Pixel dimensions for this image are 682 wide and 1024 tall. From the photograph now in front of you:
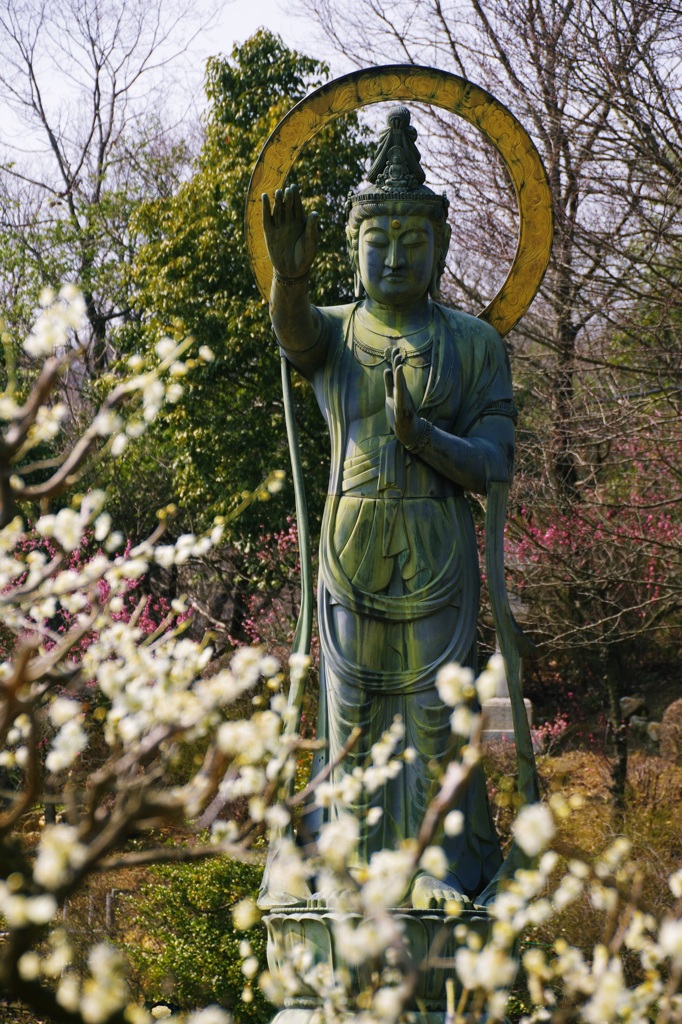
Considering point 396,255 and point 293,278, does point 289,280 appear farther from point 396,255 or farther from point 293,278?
point 396,255

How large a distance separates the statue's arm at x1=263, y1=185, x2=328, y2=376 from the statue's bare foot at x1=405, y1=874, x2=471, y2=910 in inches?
78.3

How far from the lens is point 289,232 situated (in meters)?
4.83

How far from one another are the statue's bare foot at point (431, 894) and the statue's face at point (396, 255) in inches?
85.8

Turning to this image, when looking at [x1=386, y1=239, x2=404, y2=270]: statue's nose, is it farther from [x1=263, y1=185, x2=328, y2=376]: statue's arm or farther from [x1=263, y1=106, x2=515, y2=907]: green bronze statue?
[x1=263, y1=185, x2=328, y2=376]: statue's arm

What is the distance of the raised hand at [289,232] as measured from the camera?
478cm

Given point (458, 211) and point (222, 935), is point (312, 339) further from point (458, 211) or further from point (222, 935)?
point (458, 211)

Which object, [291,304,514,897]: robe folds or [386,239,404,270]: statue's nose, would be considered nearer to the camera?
[291,304,514,897]: robe folds

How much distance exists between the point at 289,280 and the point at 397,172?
68 cm

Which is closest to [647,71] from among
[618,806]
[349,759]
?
[618,806]

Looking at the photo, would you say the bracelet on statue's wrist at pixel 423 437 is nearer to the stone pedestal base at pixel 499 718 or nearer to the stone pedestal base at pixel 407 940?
the stone pedestal base at pixel 407 940

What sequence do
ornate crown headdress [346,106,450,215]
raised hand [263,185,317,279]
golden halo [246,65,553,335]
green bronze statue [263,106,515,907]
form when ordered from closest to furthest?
raised hand [263,185,317,279], green bronze statue [263,106,515,907], ornate crown headdress [346,106,450,215], golden halo [246,65,553,335]

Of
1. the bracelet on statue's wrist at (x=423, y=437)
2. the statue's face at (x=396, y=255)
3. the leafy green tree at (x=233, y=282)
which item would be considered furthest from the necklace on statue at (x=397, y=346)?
the leafy green tree at (x=233, y=282)

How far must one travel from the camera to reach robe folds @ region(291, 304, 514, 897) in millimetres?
4934

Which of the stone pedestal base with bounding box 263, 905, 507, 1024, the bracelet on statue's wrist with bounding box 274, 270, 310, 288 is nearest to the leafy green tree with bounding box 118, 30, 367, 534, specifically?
the bracelet on statue's wrist with bounding box 274, 270, 310, 288
